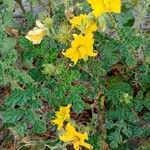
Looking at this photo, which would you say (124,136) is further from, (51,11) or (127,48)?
(51,11)

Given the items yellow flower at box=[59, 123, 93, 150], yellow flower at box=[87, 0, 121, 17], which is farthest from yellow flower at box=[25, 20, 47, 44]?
yellow flower at box=[59, 123, 93, 150]

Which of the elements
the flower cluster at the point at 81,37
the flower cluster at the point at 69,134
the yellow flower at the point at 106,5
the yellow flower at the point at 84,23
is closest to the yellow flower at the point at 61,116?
the flower cluster at the point at 69,134

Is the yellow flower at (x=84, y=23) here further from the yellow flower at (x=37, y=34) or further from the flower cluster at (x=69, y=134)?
the flower cluster at (x=69, y=134)

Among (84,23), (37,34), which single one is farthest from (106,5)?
(37,34)

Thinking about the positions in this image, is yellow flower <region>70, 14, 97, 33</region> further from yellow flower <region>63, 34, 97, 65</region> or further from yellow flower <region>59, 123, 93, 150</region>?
yellow flower <region>59, 123, 93, 150</region>

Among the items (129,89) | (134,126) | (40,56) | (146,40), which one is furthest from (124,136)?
(40,56)

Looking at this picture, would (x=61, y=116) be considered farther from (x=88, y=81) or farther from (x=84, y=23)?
(x=84, y=23)
